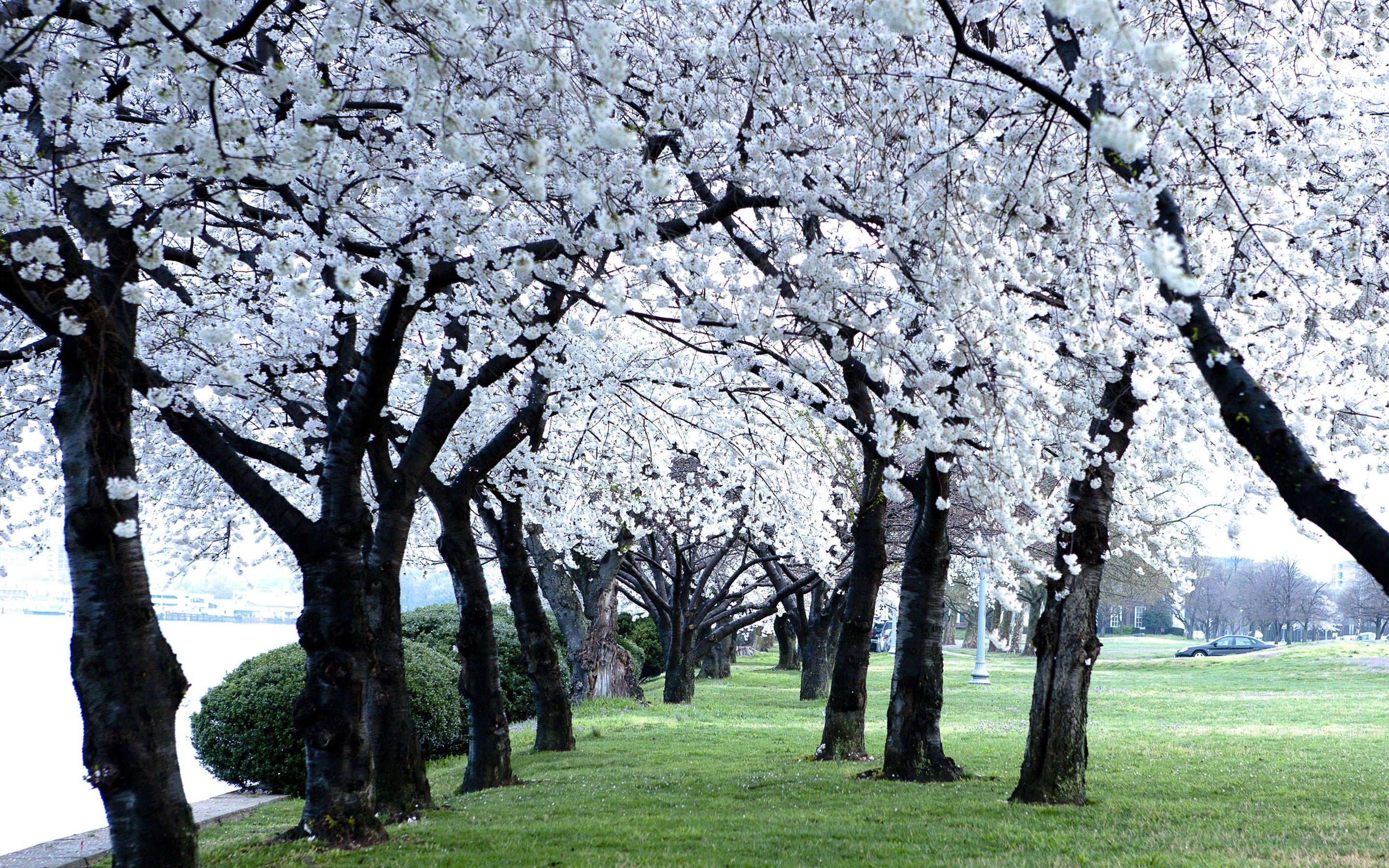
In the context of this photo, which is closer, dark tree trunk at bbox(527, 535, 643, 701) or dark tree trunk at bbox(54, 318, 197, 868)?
dark tree trunk at bbox(54, 318, 197, 868)

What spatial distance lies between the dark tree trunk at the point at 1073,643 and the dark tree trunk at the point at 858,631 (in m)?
2.82

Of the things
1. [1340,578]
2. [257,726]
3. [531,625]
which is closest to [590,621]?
[531,625]

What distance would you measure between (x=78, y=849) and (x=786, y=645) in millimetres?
30099

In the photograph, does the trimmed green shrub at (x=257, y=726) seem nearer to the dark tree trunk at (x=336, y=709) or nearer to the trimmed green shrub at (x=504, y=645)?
the dark tree trunk at (x=336, y=709)

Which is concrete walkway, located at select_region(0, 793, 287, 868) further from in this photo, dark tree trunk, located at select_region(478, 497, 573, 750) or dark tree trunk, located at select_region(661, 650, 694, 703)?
dark tree trunk, located at select_region(661, 650, 694, 703)

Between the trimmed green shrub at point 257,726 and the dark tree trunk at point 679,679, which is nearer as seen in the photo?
the trimmed green shrub at point 257,726

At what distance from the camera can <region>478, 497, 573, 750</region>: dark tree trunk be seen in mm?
12242

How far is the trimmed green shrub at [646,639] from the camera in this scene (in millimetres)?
28406

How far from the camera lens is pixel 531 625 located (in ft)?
40.1

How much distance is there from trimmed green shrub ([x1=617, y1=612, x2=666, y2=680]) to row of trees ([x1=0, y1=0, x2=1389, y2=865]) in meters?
17.5

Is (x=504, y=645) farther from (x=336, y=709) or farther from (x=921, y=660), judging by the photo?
(x=336, y=709)

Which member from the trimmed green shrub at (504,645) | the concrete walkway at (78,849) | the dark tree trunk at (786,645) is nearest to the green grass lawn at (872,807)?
the concrete walkway at (78,849)

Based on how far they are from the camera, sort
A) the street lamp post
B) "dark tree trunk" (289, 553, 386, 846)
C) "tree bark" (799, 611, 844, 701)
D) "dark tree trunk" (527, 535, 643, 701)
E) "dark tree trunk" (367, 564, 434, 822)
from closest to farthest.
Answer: "dark tree trunk" (289, 553, 386, 846) < "dark tree trunk" (367, 564, 434, 822) < "dark tree trunk" (527, 535, 643, 701) < "tree bark" (799, 611, 844, 701) < the street lamp post

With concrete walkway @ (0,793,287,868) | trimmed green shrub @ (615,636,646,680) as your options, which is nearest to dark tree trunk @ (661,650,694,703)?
trimmed green shrub @ (615,636,646,680)
